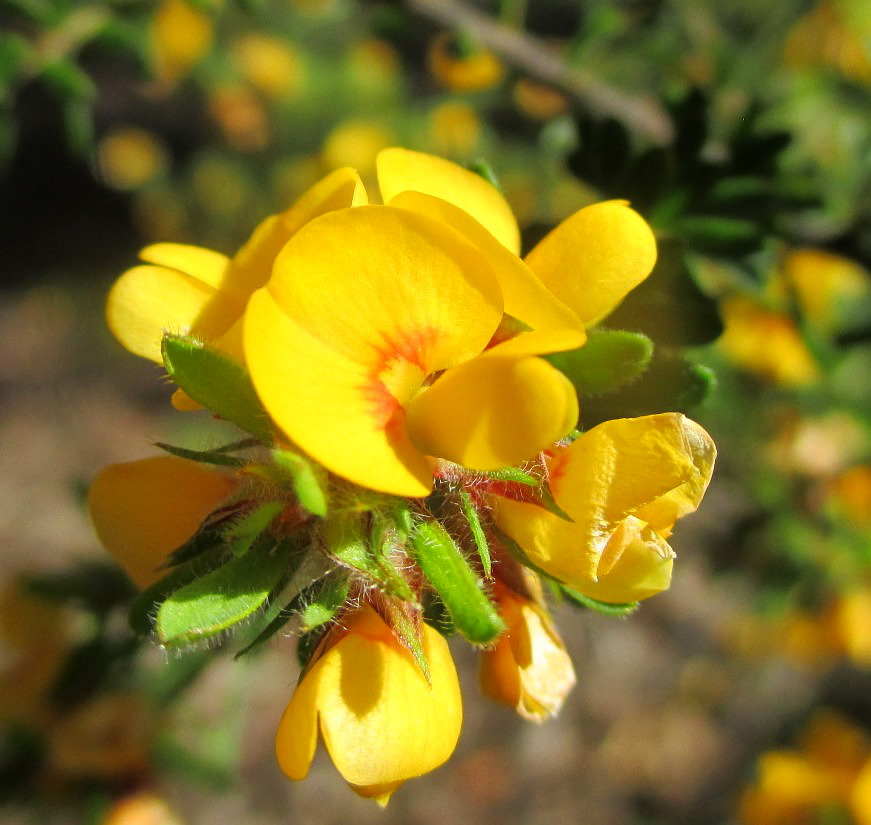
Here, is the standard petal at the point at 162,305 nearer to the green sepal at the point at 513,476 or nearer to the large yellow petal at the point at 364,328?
the large yellow petal at the point at 364,328

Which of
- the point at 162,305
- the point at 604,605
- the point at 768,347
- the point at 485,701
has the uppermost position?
the point at 162,305

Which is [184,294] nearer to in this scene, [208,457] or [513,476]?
[208,457]

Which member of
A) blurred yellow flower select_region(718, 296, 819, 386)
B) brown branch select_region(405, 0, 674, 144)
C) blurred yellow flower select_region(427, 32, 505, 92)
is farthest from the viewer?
blurred yellow flower select_region(718, 296, 819, 386)

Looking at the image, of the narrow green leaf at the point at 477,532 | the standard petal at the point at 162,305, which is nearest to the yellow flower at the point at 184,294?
the standard petal at the point at 162,305

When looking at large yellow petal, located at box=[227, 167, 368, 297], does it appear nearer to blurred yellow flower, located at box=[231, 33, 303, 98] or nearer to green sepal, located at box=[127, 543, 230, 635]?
green sepal, located at box=[127, 543, 230, 635]

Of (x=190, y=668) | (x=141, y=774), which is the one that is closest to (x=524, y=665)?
(x=190, y=668)

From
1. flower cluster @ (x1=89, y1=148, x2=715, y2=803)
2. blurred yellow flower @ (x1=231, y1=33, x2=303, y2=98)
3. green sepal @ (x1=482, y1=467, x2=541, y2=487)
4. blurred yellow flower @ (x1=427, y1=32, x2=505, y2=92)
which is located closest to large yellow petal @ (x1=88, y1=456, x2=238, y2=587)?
flower cluster @ (x1=89, y1=148, x2=715, y2=803)

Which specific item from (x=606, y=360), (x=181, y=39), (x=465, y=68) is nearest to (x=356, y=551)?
(x=606, y=360)
